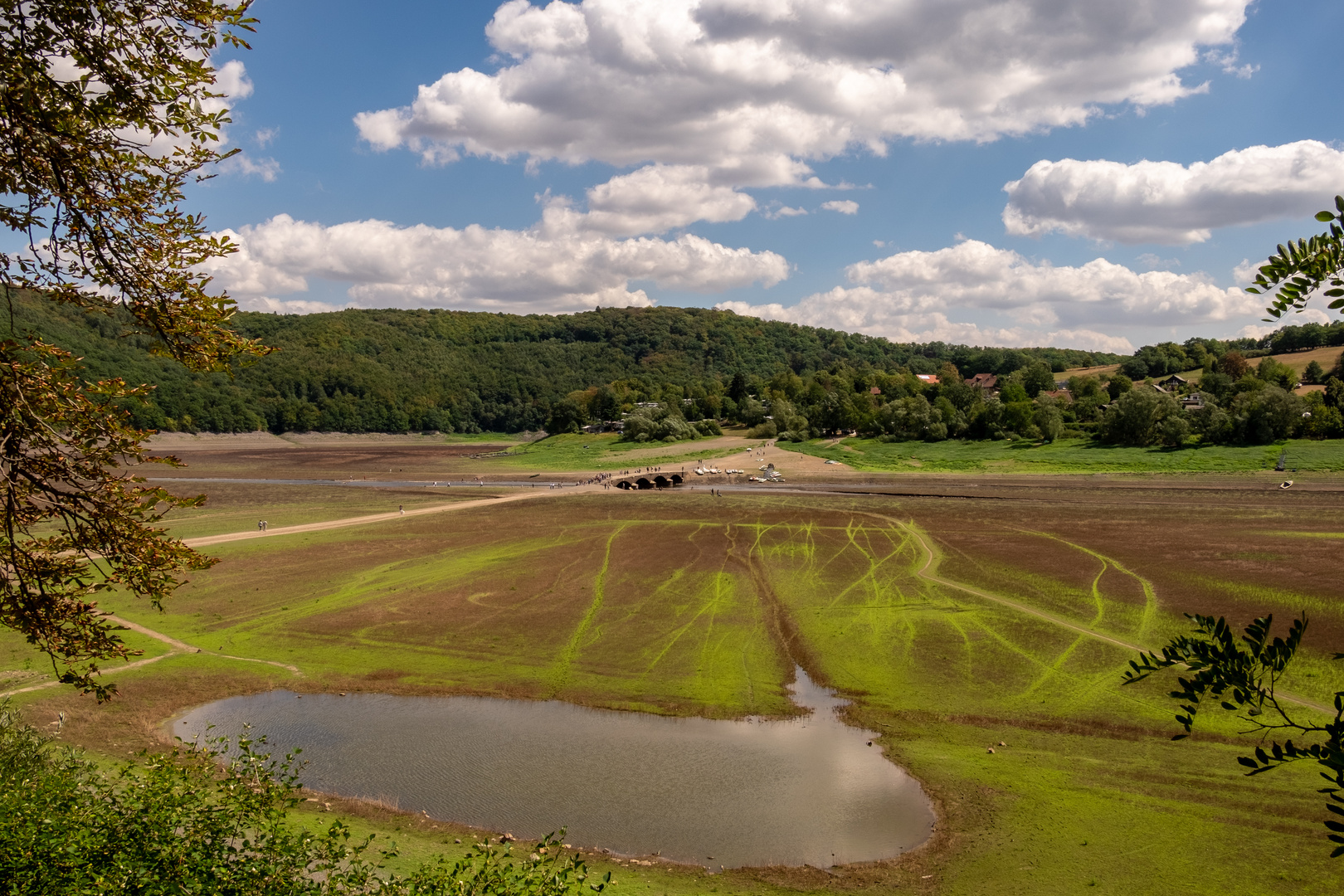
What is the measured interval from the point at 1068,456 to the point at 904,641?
71.5 meters

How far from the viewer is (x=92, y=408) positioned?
8.08 m

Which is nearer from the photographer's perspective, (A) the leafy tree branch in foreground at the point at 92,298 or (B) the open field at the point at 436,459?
(A) the leafy tree branch in foreground at the point at 92,298

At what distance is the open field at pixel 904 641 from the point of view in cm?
1742

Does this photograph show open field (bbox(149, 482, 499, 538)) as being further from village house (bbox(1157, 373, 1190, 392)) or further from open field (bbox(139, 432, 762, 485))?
village house (bbox(1157, 373, 1190, 392))

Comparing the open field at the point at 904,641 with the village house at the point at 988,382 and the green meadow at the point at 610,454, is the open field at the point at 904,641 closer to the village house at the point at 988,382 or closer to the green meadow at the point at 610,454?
the green meadow at the point at 610,454

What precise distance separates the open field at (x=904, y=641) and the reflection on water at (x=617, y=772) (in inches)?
41.0

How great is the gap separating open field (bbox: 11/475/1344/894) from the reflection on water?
3.42 ft

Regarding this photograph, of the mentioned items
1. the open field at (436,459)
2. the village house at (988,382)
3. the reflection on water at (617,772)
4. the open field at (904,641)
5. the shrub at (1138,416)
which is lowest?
the reflection on water at (617,772)

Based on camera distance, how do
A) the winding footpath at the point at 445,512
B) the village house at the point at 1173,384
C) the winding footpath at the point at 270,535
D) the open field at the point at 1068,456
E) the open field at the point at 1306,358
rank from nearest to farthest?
the winding footpath at the point at 445,512
the winding footpath at the point at 270,535
the open field at the point at 1068,456
the open field at the point at 1306,358
the village house at the point at 1173,384

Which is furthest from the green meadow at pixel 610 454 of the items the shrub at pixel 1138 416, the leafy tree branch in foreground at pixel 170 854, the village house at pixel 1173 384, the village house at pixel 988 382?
the leafy tree branch in foreground at pixel 170 854

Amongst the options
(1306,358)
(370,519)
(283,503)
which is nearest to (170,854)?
(370,519)

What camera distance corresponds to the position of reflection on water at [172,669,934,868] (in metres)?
18.3

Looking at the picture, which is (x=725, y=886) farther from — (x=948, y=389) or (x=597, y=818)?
(x=948, y=389)

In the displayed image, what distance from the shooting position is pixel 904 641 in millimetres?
30672
